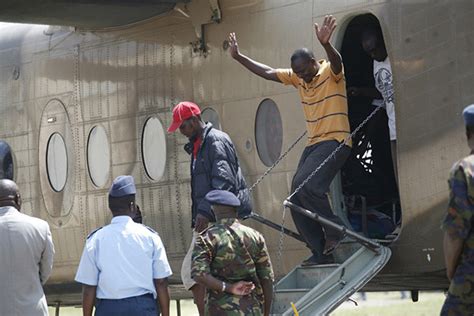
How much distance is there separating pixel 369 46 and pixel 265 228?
210 cm

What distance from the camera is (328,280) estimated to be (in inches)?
431

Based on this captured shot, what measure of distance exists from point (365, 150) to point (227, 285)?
415 centimetres

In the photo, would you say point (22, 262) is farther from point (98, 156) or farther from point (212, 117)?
point (98, 156)

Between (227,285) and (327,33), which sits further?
(327,33)

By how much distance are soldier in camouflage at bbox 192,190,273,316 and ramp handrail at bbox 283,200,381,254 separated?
2039mm

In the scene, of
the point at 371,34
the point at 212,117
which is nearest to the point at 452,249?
the point at 371,34

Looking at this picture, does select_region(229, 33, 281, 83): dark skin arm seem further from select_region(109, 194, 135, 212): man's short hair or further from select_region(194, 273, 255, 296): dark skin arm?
select_region(194, 273, 255, 296): dark skin arm

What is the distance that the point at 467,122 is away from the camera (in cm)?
762

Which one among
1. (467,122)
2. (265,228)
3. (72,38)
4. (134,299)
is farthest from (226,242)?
(72,38)

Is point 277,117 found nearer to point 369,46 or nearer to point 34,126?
point 369,46

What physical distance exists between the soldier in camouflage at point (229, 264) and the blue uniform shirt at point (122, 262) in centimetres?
57

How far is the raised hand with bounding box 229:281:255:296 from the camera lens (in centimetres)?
873

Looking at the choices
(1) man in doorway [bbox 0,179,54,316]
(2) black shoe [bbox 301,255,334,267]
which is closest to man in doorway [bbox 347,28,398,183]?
(2) black shoe [bbox 301,255,334,267]

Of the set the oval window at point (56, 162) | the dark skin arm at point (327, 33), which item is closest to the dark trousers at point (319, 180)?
the dark skin arm at point (327, 33)
